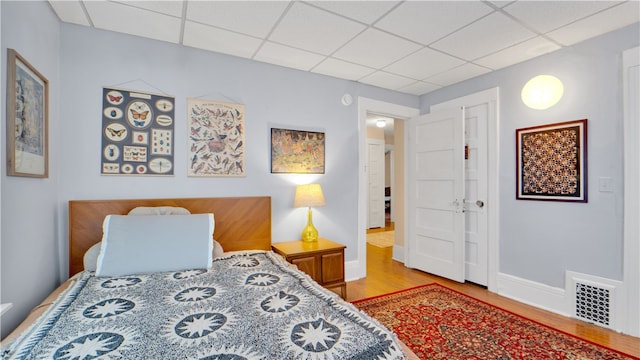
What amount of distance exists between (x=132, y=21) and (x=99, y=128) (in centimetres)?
90

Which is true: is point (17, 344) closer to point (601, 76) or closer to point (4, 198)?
point (4, 198)

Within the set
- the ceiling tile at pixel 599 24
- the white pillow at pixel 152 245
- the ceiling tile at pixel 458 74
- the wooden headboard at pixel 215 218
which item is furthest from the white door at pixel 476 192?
the white pillow at pixel 152 245

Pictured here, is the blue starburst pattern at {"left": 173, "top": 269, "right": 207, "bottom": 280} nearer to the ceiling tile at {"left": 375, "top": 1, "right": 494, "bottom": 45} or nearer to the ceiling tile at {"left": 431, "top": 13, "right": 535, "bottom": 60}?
the ceiling tile at {"left": 375, "top": 1, "right": 494, "bottom": 45}

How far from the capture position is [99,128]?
7.80 ft

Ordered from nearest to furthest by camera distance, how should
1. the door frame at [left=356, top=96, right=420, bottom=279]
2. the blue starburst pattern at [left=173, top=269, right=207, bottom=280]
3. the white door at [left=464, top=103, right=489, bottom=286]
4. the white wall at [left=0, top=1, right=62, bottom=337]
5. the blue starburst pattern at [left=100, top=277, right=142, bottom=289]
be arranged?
the white wall at [left=0, top=1, right=62, bottom=337], the blue starburst pattern at [left=100, top=277, right=142, bottom=289], the blue starburst pattern at [left=173, top=269, right=207, bottom=280], the white door at [left=464, top=103, right=489, bottom=286], the door frame at [left=356, top=96, right=420, bottom=279]

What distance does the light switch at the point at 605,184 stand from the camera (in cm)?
244

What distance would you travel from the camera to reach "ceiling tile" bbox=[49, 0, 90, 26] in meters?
2.04

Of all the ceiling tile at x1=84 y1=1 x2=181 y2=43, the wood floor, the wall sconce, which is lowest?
the wood floor

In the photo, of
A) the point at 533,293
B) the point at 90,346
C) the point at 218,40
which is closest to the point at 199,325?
the point at 90,346

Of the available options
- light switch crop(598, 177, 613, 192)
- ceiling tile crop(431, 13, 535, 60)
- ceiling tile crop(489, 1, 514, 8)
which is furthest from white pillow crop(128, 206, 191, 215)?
light switch crop(598, 177, 613, 192)

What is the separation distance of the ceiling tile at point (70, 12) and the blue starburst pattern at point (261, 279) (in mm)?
2272

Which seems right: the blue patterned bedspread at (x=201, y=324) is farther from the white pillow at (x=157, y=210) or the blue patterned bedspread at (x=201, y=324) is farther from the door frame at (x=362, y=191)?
the door frame at (x=362, y=191)

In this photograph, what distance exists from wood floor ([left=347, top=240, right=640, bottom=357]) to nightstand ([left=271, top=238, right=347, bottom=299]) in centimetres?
33

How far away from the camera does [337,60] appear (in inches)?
118
